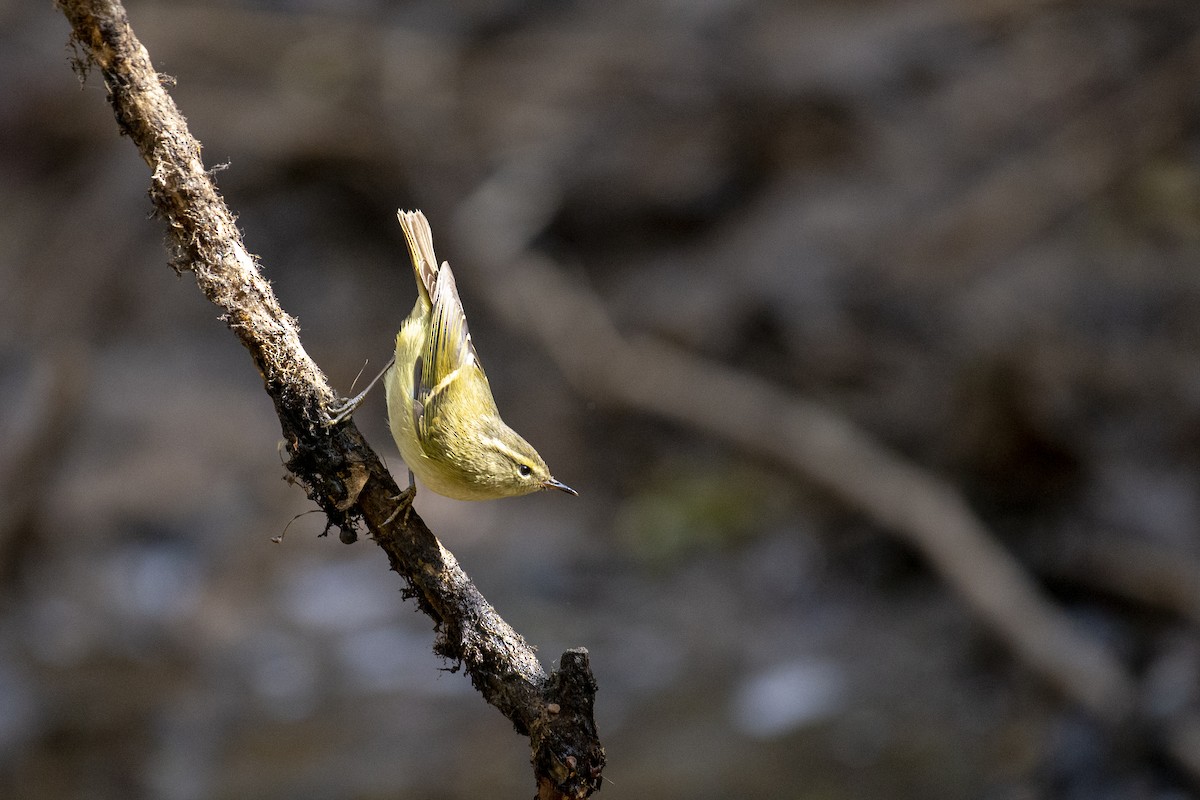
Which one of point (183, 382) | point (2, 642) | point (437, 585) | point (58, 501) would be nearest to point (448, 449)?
point (437, 585)

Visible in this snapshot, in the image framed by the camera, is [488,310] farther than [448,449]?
Yes

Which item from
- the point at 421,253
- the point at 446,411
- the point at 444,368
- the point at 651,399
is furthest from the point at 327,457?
the point at 651,399

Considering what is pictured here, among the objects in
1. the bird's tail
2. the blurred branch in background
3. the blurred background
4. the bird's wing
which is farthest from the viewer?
the blurred background

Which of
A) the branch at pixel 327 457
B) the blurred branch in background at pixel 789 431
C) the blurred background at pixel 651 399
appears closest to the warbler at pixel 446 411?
the branch at pixel 327 457

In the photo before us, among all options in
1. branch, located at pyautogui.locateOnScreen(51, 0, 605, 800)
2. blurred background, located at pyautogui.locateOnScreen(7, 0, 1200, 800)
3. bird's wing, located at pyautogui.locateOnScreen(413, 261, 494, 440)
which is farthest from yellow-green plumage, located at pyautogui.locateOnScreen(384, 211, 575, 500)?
blurred background, located at pyautogui.locateOnScreen(7, 0, 1200, 800)

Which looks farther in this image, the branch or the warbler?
the warbler

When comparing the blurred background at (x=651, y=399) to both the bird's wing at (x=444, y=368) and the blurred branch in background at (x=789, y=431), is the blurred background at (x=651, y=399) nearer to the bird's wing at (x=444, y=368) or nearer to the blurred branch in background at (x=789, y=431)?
the blurred branch in background at (x=789, y=431)

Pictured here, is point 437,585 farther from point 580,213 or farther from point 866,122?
point 866,122

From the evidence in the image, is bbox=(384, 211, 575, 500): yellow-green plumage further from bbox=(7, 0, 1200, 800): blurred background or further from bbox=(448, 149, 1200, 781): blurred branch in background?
bbox=(448, 149, 1200, 781): blurred branch in background
